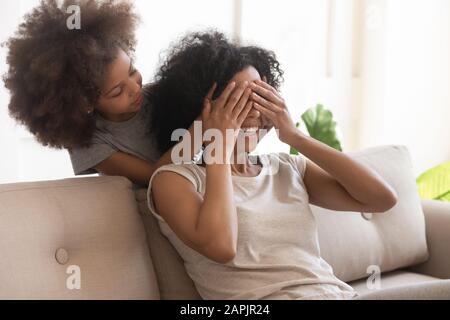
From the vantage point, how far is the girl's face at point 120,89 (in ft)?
4.90

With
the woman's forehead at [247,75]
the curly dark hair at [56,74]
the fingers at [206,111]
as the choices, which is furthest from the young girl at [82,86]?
the woman's forehead at [247,75]

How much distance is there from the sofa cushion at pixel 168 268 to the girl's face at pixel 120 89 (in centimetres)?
26

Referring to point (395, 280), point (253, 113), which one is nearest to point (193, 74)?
point (253, 113)

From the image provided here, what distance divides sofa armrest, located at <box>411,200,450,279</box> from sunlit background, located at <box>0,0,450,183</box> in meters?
1.10

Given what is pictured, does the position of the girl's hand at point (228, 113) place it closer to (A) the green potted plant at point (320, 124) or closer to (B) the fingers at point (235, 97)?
(B) the fingers at point (235, 97)

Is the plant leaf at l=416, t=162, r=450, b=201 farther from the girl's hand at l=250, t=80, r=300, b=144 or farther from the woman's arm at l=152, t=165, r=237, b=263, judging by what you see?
the woman's arm at l=152, t=165, r=237, b=263

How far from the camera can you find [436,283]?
41.0 inches

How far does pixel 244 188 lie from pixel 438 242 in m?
0.91

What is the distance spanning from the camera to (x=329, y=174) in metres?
1.63

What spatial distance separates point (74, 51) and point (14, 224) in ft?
1.27

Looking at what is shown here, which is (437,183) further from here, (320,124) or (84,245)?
(84,245)
